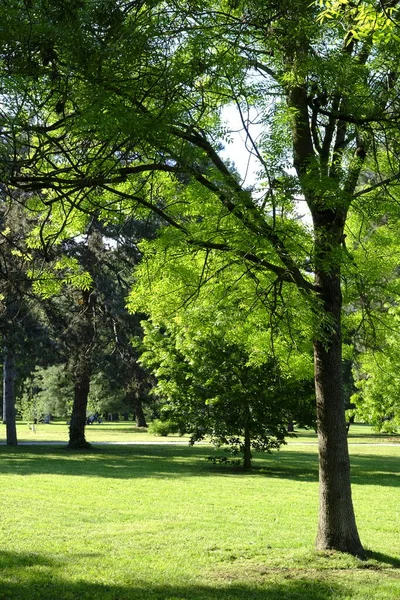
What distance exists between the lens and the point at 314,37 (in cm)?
681

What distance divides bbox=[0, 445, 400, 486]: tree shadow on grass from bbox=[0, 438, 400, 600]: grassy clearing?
0.55ft

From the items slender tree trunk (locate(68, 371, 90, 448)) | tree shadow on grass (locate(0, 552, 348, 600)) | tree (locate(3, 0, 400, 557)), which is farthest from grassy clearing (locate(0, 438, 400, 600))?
slender tree trunk (locate(68, 371, 90, 448))

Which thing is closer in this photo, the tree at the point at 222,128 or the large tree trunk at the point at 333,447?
the tree at the point at 222,128

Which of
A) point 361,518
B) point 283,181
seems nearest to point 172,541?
point 361,518

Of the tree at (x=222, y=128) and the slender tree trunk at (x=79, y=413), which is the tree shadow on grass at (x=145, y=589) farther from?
the slender tree trunk at (x=79, y=413)

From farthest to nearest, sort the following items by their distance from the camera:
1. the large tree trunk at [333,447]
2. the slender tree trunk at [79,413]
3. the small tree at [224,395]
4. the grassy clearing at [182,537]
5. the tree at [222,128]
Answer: the slender tree trunk at [79,413] → the small tree at [224,395] → the large tree trunk at [333,447] → the grassy clearing at [182,537] → the tree at [222,128]

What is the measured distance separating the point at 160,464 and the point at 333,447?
14857 millimetres

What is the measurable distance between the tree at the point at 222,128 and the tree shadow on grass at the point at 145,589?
5.11 feet

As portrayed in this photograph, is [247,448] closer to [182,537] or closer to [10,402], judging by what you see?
Result: [182,537]

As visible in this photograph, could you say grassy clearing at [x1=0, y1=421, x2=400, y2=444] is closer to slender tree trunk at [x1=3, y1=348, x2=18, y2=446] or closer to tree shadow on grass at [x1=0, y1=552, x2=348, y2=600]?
slender tree trunk at [x1=3, y1=348, x2=18, y2=446]

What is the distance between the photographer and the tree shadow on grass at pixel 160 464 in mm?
19547

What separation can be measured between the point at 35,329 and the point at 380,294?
2039 centimetres

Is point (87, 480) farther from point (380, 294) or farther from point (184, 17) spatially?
point (184, 17)

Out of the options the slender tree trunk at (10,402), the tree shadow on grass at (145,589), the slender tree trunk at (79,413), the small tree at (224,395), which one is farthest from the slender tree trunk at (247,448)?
the slender tree trunk at (10,402)
